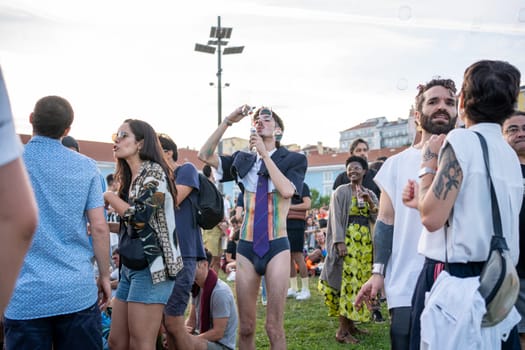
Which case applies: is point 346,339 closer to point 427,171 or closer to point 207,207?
point 207,207

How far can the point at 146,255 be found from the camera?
404cm

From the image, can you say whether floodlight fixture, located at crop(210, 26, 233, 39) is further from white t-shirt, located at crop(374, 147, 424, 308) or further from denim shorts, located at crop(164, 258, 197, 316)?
white t-shirt, located at crop(374, 147, 424, 308)

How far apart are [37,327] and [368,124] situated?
147841 millimetres

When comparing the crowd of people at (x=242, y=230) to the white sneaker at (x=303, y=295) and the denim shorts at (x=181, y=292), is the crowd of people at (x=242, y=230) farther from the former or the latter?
the white sneaker at (x=303, y=295)

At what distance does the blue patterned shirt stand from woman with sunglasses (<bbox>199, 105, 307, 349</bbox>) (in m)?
1.49

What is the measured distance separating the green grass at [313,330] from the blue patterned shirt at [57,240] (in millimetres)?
3513

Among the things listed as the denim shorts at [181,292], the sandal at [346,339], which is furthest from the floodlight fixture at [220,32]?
the denim shorts at [181,292]

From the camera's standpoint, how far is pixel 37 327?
3518mm

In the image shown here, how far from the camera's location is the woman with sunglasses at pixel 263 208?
479 cm

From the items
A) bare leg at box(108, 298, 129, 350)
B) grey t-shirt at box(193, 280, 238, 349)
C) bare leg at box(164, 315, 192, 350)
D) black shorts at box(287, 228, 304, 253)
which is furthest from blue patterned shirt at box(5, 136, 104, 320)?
black shorts at box(287, 228, 304, 253)

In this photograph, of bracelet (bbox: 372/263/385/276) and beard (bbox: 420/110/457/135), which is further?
bracelet (bbox: 372/263/385/276)

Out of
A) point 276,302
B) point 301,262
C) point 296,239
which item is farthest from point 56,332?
point 301,262

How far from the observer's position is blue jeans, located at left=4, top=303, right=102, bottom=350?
11.5 ft

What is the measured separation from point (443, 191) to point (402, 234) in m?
1.00
